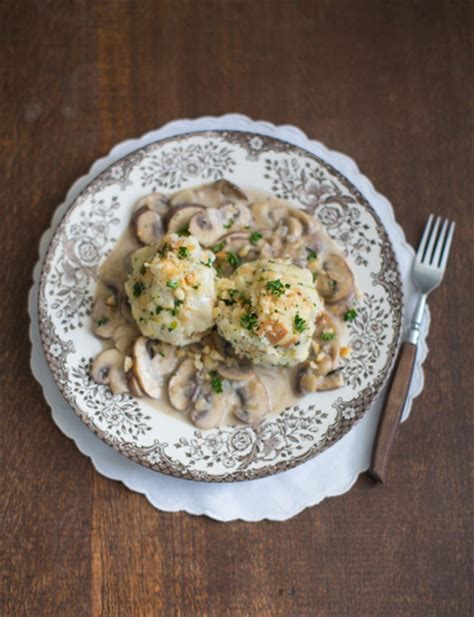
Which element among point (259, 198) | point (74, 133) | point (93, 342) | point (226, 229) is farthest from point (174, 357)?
point (74, 133)

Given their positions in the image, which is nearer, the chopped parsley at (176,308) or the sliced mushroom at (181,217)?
the chopped parsley at (176,308)

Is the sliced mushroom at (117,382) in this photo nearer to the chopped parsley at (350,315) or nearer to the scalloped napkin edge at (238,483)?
the scalloped napkin edge at (238,483)

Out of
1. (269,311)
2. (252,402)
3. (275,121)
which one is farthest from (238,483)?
(275,121)

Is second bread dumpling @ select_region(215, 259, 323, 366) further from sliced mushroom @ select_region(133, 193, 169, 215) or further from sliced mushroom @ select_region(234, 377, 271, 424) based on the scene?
sliced mushroom @ select_region(133, 193, 169, 215)

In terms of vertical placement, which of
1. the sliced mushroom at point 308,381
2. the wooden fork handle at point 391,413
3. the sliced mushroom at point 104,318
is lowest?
the wooden fork handle at point 391,413

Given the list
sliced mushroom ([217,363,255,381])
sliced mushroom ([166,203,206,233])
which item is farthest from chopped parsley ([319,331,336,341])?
sliced mushroom ([166,203,206,233])

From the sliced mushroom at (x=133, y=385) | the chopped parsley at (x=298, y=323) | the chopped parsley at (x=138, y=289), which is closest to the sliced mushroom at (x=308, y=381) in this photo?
the chopped parsley at (x=298, y=323)
